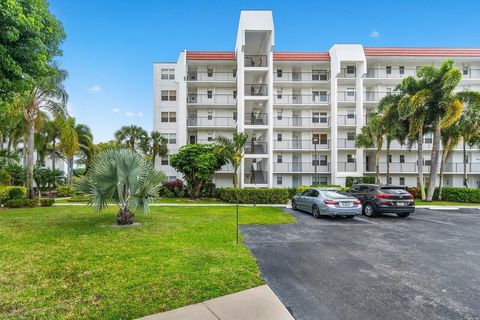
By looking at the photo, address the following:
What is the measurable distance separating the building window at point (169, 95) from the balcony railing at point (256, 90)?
29.2ft

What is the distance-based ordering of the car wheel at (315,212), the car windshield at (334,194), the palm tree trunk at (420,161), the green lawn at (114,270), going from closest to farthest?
the green lawn at (114,270)
the car windshield at (334,194)
the car wheel at (315,212)
the palm tree trunk at (420,161)

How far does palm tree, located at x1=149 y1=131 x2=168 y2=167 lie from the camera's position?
2805cm

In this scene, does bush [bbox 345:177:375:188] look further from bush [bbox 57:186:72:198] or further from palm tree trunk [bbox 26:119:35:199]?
bush [bbox 57:186:72:198]

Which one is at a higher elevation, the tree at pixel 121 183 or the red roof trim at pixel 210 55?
the red roof trim at pixel 210 55

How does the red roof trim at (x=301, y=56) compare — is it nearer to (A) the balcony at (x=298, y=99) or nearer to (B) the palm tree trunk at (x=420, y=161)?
(A) the balcony at (x=298, y=99)

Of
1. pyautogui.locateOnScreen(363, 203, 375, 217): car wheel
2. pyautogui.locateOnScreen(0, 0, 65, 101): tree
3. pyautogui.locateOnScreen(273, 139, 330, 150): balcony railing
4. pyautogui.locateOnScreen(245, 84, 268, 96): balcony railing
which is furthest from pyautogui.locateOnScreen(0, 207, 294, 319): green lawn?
pyautogui.locateOnScreen(273, 139, 330, 150): balcony railing

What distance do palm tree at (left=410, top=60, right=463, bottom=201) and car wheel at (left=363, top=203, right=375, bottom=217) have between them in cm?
1183

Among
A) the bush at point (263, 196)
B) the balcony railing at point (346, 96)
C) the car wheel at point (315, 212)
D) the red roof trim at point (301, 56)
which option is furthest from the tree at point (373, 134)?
the car wheel at point (315, 212)

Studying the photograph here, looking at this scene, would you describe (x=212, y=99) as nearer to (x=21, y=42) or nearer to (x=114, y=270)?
(x=21, y=42)

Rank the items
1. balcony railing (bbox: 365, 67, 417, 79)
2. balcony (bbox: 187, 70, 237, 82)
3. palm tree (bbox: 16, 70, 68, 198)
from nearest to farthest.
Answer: palm tree (bbox: 16, 70, 68, 198) < balcony (bbox: 187, 70, 237, 82) < balcony railing (bbox: 365, 67, 417, 79)

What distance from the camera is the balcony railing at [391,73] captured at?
29.2 metres

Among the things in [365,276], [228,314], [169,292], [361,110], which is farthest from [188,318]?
[361,110]

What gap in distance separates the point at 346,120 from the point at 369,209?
55.1 feet

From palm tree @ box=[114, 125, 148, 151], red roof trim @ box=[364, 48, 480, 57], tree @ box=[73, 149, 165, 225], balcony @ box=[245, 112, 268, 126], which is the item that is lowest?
tree @ box=[73, 149, 165, 225]
